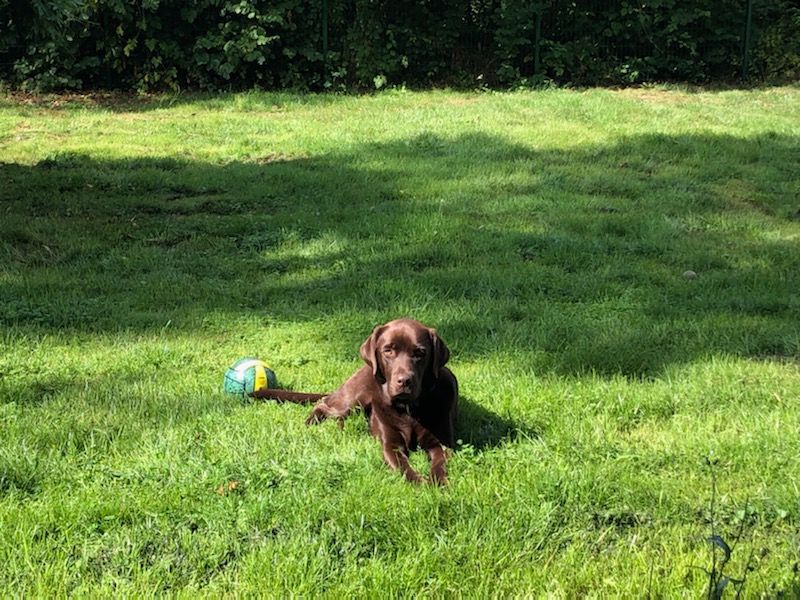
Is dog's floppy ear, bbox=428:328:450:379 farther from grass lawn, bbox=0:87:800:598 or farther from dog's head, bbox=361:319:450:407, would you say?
grass lawn, bbox=0:87:800:598

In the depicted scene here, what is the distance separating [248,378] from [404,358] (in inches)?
41.9

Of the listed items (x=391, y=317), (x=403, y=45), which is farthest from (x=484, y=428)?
(x=403, y=45)

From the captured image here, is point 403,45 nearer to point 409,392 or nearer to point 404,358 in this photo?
point 404,358

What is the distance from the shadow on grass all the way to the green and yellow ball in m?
0.80

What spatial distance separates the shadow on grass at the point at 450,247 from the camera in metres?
5.75

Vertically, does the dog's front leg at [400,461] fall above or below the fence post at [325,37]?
below

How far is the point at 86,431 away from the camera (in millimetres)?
4156

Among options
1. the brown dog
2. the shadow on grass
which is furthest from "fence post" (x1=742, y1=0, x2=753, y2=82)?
the brown dog

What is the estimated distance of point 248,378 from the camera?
4.73 m

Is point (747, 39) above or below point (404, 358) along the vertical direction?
above

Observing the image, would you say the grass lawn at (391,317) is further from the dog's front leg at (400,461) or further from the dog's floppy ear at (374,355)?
the dog's floppy ear at (374,355)

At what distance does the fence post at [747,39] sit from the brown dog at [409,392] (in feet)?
48.2

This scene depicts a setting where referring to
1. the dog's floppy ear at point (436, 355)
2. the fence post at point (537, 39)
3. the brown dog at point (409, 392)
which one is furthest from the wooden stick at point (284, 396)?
the fence post at point (537, 39)

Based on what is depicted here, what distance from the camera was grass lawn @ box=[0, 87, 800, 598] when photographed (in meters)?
3.20
